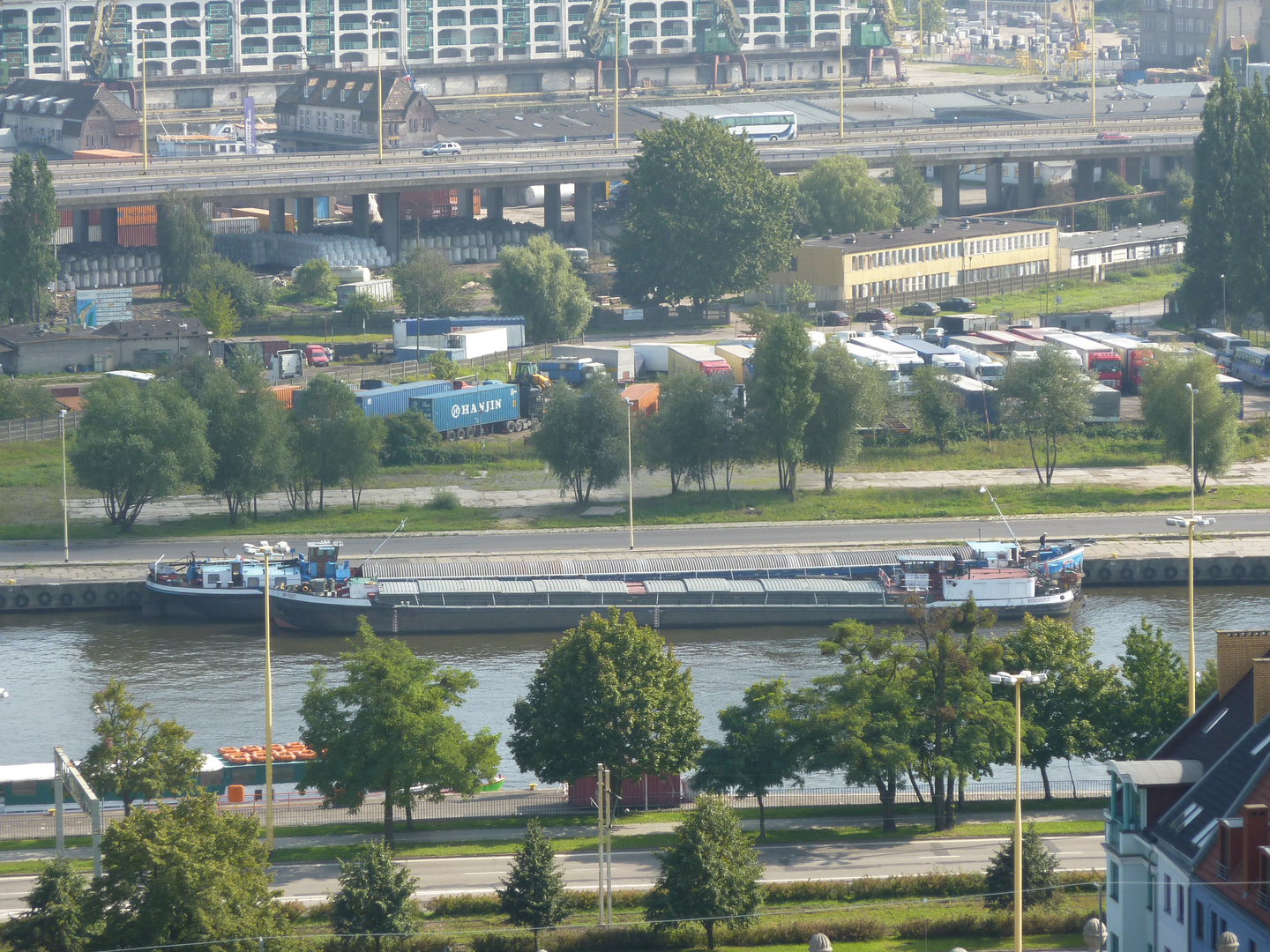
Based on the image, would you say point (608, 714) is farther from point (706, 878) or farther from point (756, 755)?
point (706, 878)

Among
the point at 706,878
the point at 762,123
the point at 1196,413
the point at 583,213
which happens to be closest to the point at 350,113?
the point at 762,123

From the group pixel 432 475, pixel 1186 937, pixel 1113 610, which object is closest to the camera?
pixel 1186 937

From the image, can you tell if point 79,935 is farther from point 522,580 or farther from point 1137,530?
point 1137,530

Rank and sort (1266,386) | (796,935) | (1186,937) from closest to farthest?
(1186,937)
(796,935)
(1266,386)

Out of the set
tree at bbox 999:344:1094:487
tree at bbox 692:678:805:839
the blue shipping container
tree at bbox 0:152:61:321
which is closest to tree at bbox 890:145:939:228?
tree at bbox 999:344:1094:487

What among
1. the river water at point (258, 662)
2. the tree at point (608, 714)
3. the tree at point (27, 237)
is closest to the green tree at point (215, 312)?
the tree at point (27, 237)

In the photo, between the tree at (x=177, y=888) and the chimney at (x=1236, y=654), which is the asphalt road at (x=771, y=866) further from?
the chimney at (x=1236, y=654)

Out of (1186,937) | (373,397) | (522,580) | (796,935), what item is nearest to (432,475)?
(373,397)
